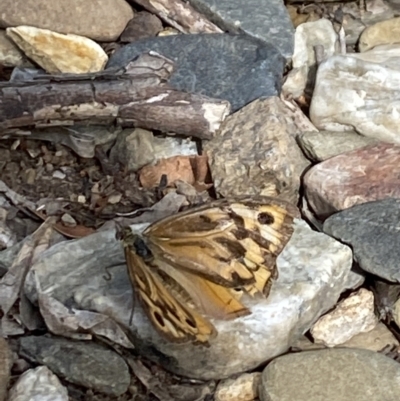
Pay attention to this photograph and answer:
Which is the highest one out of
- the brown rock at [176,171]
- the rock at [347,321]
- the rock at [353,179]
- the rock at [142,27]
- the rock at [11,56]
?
the rock at [142,27]

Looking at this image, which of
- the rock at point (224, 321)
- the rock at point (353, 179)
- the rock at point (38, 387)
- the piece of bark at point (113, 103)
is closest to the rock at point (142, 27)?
the piece of bark at point (113, 103)

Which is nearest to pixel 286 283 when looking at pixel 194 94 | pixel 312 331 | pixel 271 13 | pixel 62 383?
pixel 312 331

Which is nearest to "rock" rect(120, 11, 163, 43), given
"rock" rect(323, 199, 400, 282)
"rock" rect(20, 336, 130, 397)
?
"rock" rect(323, 199, 400, 282)

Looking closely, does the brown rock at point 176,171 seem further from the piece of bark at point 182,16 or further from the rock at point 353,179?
the piece of bark at point 182,16

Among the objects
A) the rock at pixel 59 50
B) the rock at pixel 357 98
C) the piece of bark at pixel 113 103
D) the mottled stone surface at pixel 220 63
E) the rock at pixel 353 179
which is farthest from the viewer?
the rock at pixel 59 50

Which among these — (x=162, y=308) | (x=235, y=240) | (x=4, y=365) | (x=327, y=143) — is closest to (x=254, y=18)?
(x=327, y=143)

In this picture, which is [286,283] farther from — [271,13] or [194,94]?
[271,13]
